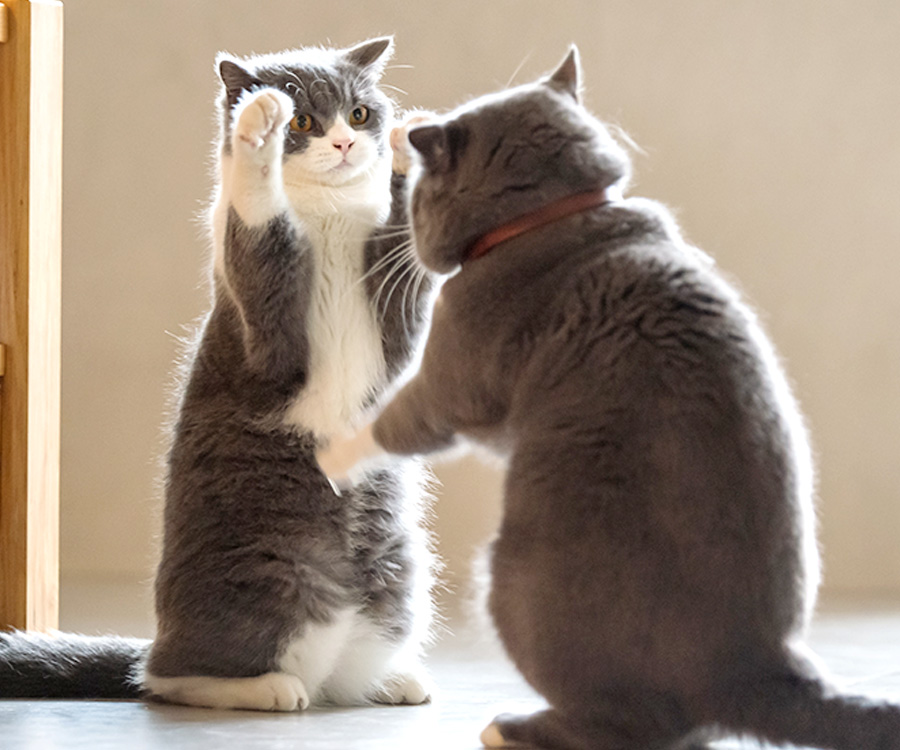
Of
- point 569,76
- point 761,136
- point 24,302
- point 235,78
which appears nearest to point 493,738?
point 569,76

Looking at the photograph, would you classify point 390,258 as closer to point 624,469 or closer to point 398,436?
point 398,436

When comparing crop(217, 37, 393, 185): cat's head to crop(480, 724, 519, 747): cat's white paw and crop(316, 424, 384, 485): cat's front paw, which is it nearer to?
crop(316, 424, 384, 485): cat's front paw

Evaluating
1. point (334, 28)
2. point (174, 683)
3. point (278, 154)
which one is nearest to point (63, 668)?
point (174, 683)

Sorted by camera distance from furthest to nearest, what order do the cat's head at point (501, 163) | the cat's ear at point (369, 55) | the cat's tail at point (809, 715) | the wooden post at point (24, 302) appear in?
the wooden post at point (24, 302) < the cat's ear at point (369, 55) < the cat's head at point (501, 163) < the cat's tail at point (809, 715)

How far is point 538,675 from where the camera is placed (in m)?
1.30

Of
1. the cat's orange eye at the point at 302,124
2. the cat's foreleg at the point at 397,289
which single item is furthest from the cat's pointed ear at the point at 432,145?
the cat's orange eye at the point at 302,124

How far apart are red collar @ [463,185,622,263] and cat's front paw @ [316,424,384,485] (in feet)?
0.92

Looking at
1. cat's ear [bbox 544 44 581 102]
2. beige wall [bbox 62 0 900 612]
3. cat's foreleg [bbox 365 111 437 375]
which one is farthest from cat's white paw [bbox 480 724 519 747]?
beige wall [bbox 62 0 900 612]

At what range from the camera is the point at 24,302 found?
2.21 metres

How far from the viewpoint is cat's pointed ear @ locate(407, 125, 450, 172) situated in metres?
1.45

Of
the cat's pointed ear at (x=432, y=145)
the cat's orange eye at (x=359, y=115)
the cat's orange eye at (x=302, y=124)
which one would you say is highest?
the cat's orange eye at (x=359, y=115)

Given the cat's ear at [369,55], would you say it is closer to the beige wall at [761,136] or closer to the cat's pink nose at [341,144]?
the cat's pink nose at [341,144]

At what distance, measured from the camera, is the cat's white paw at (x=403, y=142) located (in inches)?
70.4

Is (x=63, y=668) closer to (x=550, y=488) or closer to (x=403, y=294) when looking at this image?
(x=403, y=294)
